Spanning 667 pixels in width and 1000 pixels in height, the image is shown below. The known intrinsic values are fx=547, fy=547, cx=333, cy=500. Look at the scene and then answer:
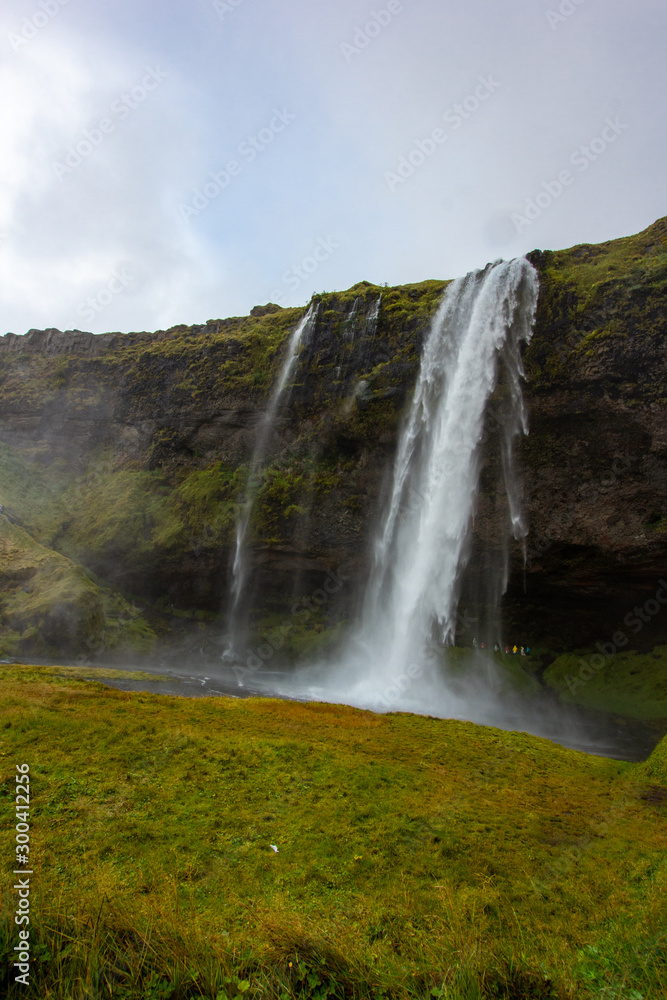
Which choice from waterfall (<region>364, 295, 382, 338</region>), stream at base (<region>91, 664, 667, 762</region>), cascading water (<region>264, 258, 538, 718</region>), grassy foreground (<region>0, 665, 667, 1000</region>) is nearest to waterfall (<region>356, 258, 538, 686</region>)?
cascading water (<region>264, 258, 538, 718</region>)

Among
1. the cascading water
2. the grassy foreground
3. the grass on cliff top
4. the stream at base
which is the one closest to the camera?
the grassy foreground

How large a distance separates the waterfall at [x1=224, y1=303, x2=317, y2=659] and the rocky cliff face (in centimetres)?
89

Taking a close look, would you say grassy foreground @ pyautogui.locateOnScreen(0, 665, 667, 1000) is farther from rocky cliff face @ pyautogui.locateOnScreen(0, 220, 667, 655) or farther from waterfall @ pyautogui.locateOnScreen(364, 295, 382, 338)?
waterfall @ pyautogui.locateOnScreen(364, 295, 382, 338)

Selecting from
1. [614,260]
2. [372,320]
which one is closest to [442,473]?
[372,320]

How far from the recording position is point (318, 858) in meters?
7.32

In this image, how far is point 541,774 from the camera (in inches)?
489

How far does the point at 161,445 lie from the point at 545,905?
47057 millimetres

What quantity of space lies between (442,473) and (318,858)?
2882cm

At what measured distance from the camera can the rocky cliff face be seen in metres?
31.5

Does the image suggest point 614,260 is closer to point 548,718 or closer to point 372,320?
point 372,320

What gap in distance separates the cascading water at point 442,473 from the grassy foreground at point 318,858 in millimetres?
18909

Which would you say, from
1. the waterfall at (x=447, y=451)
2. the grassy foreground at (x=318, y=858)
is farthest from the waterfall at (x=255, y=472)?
the grassy foreground at (x=318, y=858)

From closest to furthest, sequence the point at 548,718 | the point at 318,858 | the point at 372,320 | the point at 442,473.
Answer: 1. the point at 318,858
2. the point at 548,718
3. the point at 442,473
4. the point at 372,320

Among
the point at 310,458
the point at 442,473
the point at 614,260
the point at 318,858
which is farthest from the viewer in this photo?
the point at 310,458
